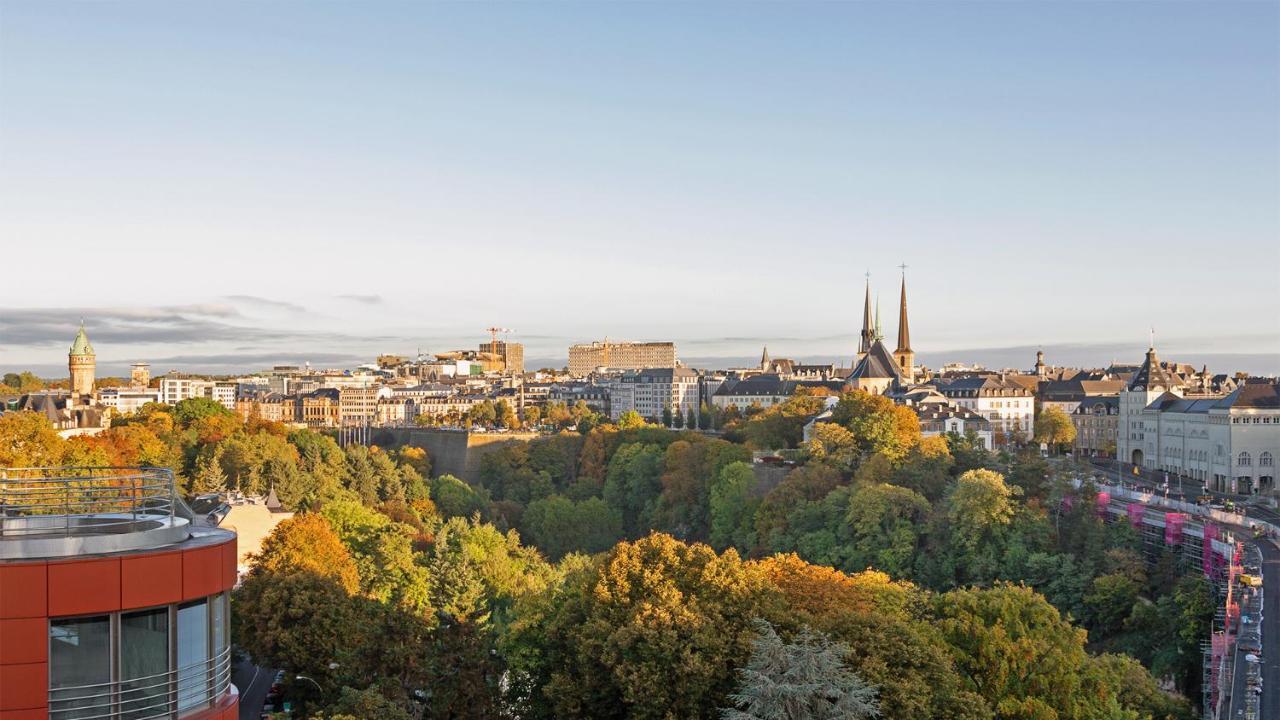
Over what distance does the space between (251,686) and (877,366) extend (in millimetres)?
106005

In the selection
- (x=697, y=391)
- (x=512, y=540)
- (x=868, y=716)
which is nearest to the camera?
(x=868, y=716)

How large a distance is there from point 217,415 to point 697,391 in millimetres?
93079

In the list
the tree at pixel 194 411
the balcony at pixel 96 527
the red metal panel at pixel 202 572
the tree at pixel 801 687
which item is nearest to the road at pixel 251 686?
the tree at pixel 801 687

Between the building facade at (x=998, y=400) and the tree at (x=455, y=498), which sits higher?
the building facade at (x=998, y=400)

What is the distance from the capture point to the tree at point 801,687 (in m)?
24.8

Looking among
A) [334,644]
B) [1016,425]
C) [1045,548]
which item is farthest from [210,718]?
[1016,425]

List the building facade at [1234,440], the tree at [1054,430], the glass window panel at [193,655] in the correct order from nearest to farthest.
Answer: the glass window panel at [193,655] → the building facade at [1234,440] → the tree at [1054,430]

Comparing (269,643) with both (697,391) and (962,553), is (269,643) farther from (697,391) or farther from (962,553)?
(697,391)

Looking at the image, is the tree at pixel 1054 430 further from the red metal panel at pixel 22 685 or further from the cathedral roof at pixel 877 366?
the red metal panel at pixel 22 685

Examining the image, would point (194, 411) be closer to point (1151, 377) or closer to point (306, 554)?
point (306, 554)

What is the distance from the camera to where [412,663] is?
3014 centimetres

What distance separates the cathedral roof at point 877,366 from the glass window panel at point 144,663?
12730cm

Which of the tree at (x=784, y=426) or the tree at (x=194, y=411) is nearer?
the tree at (x=784, y=426)

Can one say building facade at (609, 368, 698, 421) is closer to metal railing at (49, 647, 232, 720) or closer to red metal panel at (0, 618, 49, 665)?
metal railing at (49, 647, 232, 720)
